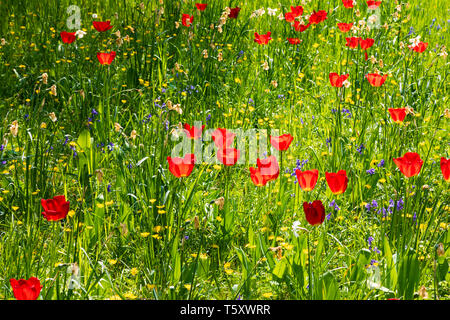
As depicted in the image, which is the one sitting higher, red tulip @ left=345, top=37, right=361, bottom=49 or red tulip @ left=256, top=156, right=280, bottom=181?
red tulip @ left=345, top=37, right=361, bottom=49

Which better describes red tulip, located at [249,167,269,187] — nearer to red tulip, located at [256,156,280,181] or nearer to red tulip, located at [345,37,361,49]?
red tulip, located at [256,156,280,181]

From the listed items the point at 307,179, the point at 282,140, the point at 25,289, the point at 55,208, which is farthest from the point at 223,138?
the point at 25,289

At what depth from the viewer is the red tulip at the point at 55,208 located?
1835 millimetres

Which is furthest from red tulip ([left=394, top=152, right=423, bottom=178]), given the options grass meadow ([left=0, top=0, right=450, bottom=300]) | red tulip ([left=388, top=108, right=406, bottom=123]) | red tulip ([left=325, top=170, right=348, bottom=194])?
red tulip ([left=388, top=108, right=406, bottom=123])

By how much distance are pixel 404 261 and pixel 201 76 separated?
209 centimetres

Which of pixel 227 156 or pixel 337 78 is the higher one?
pixel 337 78

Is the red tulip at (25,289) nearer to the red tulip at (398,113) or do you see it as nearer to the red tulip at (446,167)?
the red tulip at (446,167)

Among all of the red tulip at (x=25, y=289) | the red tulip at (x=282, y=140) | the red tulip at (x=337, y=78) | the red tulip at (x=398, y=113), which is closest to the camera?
the red tulip at (x=25, y=289)

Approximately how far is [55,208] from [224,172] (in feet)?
3.40

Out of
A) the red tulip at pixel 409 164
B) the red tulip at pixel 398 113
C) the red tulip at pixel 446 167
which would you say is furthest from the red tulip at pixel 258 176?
the red tulip at pixel 398 113

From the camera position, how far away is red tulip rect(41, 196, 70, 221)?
1.83 meters

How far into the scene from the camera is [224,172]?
2.75 m

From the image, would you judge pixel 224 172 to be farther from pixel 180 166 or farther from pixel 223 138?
pixel 180 166
